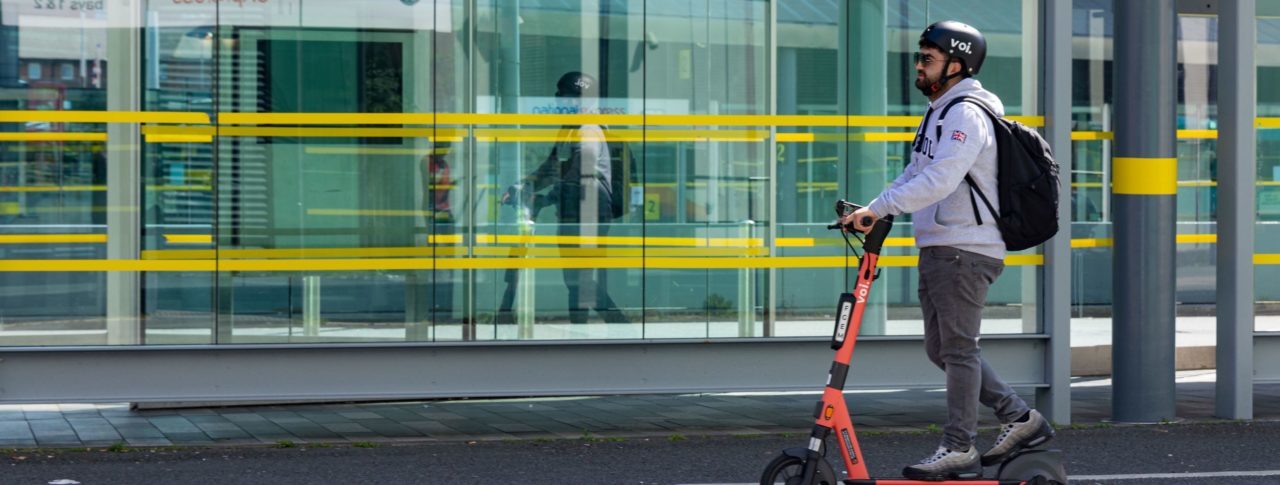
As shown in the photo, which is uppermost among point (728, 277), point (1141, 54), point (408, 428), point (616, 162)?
point (1141, 54)

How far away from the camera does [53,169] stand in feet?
26.4

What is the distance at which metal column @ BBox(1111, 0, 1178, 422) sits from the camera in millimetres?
8570

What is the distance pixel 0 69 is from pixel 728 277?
3.67 meters

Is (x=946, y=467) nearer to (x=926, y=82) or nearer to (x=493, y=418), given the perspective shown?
(x=926, y=82)

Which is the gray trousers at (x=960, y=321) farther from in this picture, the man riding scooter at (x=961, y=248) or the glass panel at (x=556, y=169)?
the glass panel at (x=556, y=169)

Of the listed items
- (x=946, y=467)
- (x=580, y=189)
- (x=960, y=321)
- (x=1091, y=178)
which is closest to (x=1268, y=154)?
(x=580, y=189)

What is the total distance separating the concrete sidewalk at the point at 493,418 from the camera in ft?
26.7

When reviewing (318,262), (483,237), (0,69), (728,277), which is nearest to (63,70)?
(0,69)

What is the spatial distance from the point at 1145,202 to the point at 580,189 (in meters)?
2.87

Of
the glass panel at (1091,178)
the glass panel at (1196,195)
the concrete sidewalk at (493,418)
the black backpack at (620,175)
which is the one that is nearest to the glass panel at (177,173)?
the concrete sidewalk at (493,418)

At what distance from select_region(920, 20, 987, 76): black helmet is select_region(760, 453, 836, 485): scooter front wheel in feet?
4.78

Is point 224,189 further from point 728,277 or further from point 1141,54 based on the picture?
point 1141,54

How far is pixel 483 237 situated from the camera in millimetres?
8516

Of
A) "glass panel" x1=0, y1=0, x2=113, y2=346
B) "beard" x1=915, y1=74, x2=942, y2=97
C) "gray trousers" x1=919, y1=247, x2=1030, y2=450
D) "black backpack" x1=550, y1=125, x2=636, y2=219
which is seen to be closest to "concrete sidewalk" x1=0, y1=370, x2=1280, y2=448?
"glass panel" x1=0, y1=0, x2=113, y2=346
